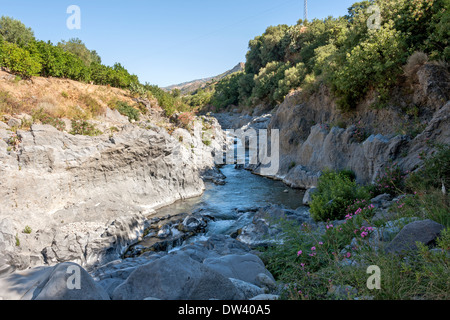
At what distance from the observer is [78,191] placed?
10.2m

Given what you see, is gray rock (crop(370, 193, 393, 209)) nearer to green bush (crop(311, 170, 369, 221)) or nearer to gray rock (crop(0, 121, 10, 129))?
green bush (crop(311, 170, 369, 221))

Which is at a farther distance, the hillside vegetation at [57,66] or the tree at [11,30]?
the tree at [11,30]

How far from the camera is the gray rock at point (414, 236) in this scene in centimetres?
351

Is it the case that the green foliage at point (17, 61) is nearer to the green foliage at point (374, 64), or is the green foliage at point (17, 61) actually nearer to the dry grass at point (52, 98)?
the dry grass at point (52, 98)

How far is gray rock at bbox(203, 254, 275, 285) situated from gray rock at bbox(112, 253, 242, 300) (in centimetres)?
78

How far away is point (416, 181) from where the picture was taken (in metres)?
7.29

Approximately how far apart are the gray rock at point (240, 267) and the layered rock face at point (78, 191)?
5.15 m

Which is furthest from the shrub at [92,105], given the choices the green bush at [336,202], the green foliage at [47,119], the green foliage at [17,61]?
the green bush at [336,202]

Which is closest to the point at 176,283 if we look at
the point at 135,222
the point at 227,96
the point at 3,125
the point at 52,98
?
the point at 135,222

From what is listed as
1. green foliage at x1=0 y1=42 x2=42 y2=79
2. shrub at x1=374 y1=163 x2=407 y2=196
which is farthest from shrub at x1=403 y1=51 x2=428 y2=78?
green foliage at x1=0 y1=42 x2=42 y2=79

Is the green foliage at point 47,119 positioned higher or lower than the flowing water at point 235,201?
higher

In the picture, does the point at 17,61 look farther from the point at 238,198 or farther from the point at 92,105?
the point at 238,198

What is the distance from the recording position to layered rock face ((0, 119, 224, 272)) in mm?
7810
